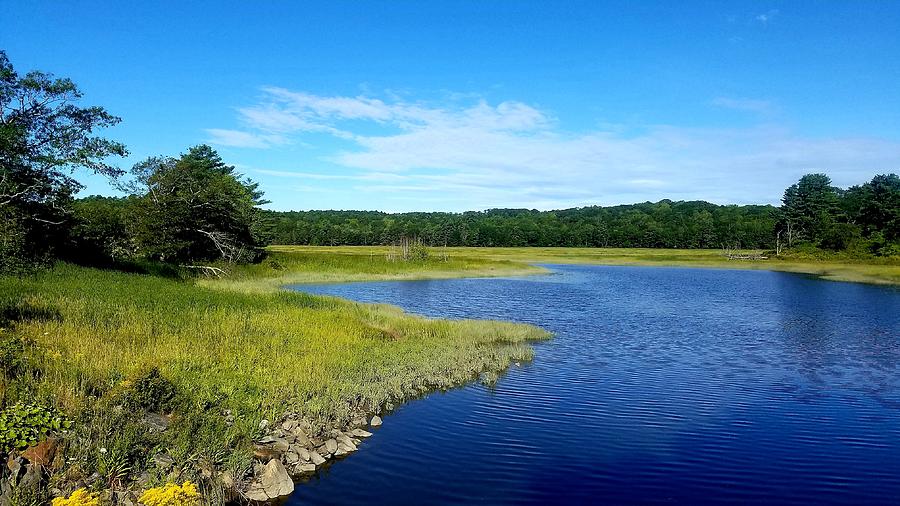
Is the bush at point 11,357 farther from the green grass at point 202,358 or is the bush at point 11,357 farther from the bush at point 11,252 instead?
the bush at point 11,252

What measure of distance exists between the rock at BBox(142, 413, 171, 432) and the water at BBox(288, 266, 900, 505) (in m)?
2.99

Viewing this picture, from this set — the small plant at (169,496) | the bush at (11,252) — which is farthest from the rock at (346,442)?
the bush at (11,252)

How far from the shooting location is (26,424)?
30.8 feet

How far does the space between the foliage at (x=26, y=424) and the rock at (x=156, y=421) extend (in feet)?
4.60

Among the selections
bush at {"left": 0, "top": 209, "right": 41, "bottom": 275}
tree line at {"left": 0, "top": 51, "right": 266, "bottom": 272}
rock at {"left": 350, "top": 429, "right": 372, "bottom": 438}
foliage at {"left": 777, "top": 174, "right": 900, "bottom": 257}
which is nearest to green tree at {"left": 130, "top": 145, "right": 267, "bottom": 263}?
tree line at {"left": 0, "top": 51, "right": 266, "bottom": 272}

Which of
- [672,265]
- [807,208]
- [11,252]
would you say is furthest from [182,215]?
[807,208]

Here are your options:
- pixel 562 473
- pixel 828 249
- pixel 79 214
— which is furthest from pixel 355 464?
pixel 828 249

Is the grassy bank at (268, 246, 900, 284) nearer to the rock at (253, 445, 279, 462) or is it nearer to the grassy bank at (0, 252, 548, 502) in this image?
the grassy bank at (0, 252, 548, 502)

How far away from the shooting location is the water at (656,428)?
35.3 feet

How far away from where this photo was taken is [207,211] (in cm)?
5519

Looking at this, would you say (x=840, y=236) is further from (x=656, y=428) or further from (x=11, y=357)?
(x=11, y=357)

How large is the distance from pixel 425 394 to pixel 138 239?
4224cm

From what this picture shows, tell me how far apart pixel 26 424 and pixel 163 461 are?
2095 mm

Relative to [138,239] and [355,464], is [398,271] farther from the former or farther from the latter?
[355,464]
